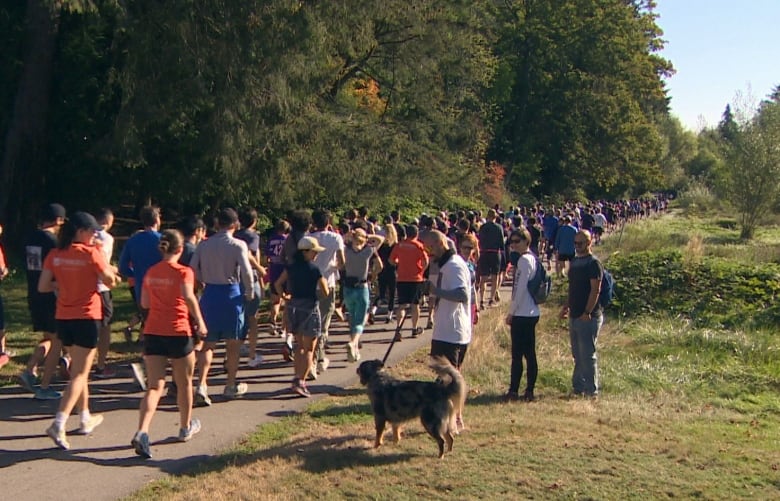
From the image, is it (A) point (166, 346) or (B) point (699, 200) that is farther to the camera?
(B) point (699, 200)

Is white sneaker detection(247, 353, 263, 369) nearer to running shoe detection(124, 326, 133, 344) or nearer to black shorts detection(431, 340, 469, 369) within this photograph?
running shoe detection(124, 326, 133, 344)

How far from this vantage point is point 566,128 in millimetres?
51219

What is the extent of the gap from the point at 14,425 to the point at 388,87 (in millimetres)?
20182

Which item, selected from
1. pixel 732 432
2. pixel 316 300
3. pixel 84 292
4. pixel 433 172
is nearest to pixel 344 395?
pixel 316 300

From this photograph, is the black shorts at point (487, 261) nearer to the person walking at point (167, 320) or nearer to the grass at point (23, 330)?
the grass at point (23, 330)

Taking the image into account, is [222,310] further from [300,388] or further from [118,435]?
[118,435]

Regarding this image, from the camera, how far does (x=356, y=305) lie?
10398 mm

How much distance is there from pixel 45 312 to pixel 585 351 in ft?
20.1

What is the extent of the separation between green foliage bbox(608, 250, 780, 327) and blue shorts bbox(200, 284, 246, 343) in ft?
30.9

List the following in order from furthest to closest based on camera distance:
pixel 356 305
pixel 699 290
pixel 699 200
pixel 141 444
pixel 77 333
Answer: pixel 699 200, pixel 699 290, pixel 356 305, pixel 77 333, pixel 141 444

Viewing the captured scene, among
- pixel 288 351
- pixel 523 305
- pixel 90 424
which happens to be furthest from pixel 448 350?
pixel 90 424

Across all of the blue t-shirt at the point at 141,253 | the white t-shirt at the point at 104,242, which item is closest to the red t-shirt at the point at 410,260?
the blue t-shirt at the point at 141,253

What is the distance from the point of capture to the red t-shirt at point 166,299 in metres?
6.43

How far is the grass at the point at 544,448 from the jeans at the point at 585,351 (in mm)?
235
